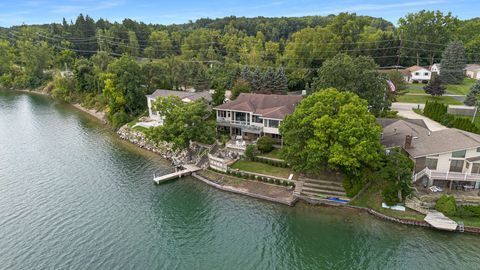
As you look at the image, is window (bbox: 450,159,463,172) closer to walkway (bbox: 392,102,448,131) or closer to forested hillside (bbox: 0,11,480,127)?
walkway (bbox: 392,102,448,131)

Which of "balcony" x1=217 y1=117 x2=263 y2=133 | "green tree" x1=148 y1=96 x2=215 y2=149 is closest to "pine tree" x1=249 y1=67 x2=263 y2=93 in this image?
"balcony" x1=217 y1=117 x2=263 y2=133

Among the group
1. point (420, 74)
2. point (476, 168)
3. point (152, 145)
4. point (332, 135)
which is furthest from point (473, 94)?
point (152, 145)

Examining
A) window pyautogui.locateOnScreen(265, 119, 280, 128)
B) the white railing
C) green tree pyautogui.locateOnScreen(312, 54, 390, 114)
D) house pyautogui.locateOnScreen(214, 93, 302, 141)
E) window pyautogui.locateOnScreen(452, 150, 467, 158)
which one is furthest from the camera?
house pyautogui.locateOnScreen(214, 93, 302, 141)

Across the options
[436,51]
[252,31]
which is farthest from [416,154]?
[252,31]

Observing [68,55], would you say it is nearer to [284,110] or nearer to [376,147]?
[284,110]

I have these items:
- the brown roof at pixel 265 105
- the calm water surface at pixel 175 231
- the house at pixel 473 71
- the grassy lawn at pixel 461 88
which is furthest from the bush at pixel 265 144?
the house at pixel 473 71
